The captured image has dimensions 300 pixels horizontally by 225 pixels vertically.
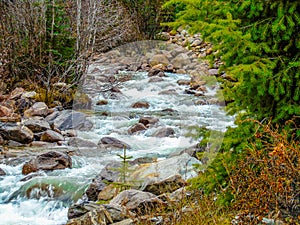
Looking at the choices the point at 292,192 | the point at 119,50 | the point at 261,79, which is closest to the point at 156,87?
the point at 119,50

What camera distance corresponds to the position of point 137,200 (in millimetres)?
4230

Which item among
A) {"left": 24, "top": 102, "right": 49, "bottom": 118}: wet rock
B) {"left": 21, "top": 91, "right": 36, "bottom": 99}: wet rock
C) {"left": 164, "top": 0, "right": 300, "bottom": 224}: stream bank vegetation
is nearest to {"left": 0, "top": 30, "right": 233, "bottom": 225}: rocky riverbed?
{"left": 164, "top": 0, "right": 300, "bottom": 224}: stream bank vegetation

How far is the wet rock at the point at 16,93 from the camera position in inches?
344

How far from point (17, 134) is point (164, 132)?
277cm

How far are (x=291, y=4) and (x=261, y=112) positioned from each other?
849mm

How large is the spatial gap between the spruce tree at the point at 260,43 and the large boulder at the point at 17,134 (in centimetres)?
429

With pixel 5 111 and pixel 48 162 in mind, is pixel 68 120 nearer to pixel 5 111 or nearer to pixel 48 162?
pixel 5 111

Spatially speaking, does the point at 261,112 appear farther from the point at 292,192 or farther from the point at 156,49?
the point at 156,49

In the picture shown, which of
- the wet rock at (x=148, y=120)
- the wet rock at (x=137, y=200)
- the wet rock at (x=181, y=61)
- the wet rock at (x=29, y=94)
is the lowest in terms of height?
the wet rock at (x=29, y=94)

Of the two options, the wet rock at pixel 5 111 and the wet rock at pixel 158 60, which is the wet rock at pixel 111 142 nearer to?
the wet rock at pixel 158 60

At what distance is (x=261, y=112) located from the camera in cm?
345

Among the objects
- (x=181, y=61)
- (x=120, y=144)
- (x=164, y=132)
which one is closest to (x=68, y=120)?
(x=120, y=144)

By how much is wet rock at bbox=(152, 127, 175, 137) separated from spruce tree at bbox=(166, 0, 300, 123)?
1.64 m

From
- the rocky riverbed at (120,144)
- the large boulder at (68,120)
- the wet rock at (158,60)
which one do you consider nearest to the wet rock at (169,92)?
the rocky riverbed at (120,144)
